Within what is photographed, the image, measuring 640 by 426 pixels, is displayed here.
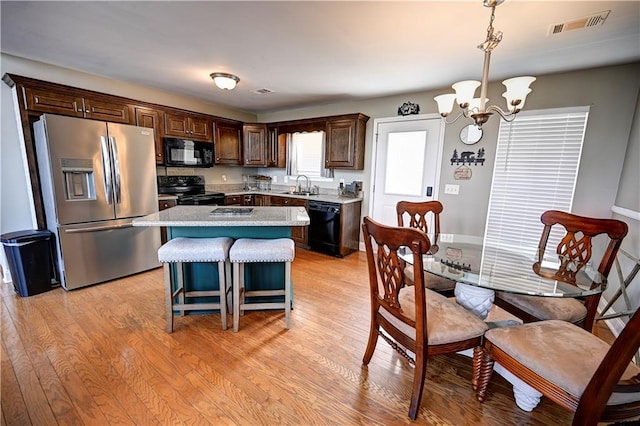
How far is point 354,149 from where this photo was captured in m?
4.11

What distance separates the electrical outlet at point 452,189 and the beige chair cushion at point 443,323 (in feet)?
7.50

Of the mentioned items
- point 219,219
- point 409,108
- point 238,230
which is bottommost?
point 238,230

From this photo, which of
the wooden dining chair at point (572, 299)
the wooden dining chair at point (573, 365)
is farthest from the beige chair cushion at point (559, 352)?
the wooden dining chair at point (572, 299)

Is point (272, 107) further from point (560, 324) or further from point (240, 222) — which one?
point (560, 324)

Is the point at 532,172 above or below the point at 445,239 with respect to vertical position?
above

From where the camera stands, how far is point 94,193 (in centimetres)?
287

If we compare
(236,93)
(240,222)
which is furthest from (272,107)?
(240,222)

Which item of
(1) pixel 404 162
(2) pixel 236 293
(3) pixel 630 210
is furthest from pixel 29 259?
(3) pixel 630 210

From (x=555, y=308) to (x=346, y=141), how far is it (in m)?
3.23

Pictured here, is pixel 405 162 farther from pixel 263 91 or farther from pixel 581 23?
pixel 263 91

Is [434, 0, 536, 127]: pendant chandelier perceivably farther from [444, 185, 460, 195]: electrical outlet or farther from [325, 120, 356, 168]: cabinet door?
[325, 120, 356, 168]: cabinet door

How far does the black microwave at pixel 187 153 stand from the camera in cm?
393

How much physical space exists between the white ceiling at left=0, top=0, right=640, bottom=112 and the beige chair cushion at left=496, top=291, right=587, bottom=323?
199 centimetres

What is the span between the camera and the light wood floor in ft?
4.76
